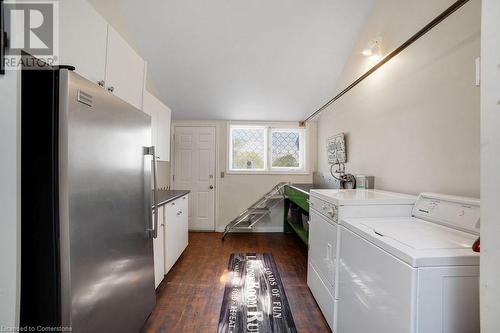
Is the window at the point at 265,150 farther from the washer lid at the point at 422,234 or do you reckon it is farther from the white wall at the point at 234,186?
the washer lid at the point at 422,234

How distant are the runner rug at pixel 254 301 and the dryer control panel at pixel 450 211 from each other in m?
1.25

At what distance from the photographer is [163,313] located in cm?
178

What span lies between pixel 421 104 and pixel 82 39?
7.64ft

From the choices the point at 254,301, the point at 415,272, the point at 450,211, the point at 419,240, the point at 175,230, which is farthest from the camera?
the point at 175,230

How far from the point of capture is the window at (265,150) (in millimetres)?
4160

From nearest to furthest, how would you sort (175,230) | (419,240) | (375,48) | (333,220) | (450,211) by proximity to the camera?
(419,240)
(450,211)
(333,220)
(375,48)
(175,230)

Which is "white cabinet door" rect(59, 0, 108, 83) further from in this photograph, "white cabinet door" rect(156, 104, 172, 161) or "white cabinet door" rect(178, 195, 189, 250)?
"white cabinet door" rect(178, 195, 189, 250)

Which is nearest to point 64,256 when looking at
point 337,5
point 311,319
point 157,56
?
point 311,319

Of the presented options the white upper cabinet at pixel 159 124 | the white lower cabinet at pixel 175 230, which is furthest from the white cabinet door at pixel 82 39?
the white lower cabinet at pixel 175 230

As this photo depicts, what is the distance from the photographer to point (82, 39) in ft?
3.98

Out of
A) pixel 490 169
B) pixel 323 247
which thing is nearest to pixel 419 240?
pixel 490 169

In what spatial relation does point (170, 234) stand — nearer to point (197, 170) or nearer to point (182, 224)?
point (182, 224)

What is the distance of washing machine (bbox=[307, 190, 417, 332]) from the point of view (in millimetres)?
1455

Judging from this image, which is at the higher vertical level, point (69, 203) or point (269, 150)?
point (269, 150)
